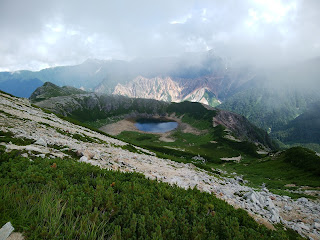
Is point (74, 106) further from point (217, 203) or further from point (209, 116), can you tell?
point (217, 203)

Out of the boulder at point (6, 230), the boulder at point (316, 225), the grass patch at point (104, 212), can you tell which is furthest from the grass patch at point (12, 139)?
the boulder at point (316, 225)

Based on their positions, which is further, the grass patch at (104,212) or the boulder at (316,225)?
the boulder at (316,225)

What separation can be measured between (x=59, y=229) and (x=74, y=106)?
719 feet

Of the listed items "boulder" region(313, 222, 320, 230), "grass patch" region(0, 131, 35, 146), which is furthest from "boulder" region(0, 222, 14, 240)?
"boulder" region(313, 222, 320, 230)

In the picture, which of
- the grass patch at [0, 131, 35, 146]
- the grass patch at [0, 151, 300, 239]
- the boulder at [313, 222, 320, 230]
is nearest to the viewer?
the grass patch at [0, 151, 300, 239]

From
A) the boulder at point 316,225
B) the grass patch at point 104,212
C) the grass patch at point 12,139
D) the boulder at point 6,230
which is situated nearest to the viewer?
the boulder at point 6,230

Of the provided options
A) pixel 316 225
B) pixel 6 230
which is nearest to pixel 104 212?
pixel 6 230

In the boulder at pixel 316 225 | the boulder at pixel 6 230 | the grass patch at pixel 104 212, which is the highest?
the boulder at pixel 6 230

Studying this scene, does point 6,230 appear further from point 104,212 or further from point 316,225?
point 316,225

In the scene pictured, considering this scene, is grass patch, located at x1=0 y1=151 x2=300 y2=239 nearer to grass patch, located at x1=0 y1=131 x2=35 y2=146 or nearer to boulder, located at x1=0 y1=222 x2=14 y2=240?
boulder, located at x1=0 y1=222 x2=14 y2=240

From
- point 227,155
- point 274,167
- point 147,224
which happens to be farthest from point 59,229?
point 227,155

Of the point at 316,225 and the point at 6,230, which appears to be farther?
the point at 316,225

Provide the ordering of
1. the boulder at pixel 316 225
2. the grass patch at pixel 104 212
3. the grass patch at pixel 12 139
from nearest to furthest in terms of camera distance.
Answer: the grass patch at pixel 104 212 < the boulder at pixel 316 225 < the grass patch at pixel 12 139

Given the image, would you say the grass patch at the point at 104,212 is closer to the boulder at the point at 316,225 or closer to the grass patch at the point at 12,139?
the boulder at the point at 316,225
